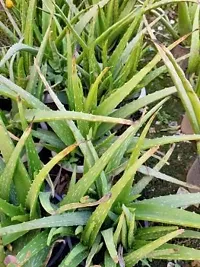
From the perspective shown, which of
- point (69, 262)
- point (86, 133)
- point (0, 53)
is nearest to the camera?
point (69, 262)

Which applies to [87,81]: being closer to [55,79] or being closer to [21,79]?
[55,79]

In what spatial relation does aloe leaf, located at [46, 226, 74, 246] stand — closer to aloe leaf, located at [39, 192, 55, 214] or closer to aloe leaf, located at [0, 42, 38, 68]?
aloe leaf, located at [39, 192, 55, 214]

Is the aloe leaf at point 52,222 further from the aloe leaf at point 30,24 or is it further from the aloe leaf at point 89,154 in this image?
the aloe leaf at point 30,24

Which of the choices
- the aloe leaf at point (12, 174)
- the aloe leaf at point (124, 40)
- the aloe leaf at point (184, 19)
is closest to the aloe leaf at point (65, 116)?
the aloe leaf at point (12, 174)

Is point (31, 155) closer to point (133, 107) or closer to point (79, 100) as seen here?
point (79, 100)

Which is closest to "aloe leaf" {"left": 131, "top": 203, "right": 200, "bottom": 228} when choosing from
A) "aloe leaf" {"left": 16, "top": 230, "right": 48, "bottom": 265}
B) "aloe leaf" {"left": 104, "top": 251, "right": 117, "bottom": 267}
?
"aloe leaf" {"left": 104, "top": 251, "right": 117, "bottom": 267}

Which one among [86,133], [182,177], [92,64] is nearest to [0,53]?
[92,64]
